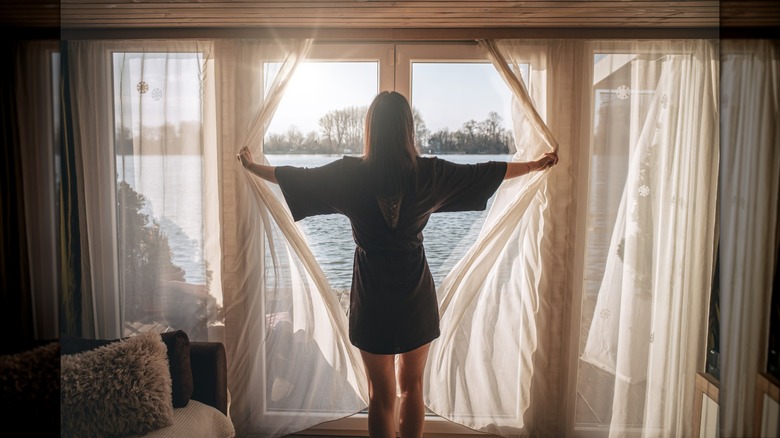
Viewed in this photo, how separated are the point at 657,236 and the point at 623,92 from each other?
677 mm

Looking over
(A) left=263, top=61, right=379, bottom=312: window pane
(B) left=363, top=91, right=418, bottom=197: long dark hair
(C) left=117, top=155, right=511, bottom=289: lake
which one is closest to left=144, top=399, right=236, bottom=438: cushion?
(C) left=117, top=155, right=511, bottom=289: lake

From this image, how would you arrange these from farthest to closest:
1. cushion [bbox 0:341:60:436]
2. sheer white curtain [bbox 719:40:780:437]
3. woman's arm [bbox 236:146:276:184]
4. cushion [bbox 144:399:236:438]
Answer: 1. woman's arm [bbox 236:146:276:184]
2. cushion [bbox 144:399:236:438]
3. sheer white curtain [bbox 719:40:780:437]
4. cushion [bbox 0:341:60:436]

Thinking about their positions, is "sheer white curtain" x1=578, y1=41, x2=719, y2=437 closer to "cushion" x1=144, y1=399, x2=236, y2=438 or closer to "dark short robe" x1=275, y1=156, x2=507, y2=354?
"dark short robe" x1=275, y1=156, x2=507, y2=354

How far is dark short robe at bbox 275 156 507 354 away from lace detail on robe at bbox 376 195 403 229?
0.05 ft

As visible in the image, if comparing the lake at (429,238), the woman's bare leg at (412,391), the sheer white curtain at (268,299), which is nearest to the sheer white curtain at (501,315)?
the lake at (429,238)

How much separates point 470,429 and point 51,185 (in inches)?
91.8

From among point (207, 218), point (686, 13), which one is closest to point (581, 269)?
point (686, 13)

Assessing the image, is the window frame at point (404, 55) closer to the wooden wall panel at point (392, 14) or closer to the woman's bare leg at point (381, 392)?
the wooden wall panel at point (392, 14)

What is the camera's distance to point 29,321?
360 mm

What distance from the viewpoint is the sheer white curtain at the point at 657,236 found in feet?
6.73

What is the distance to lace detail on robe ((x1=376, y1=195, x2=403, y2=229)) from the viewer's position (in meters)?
1.66

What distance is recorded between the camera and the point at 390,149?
1661 mm

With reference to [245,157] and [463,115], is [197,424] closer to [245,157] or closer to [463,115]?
[245,157]

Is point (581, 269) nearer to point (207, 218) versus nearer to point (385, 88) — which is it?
point (385, 88)
